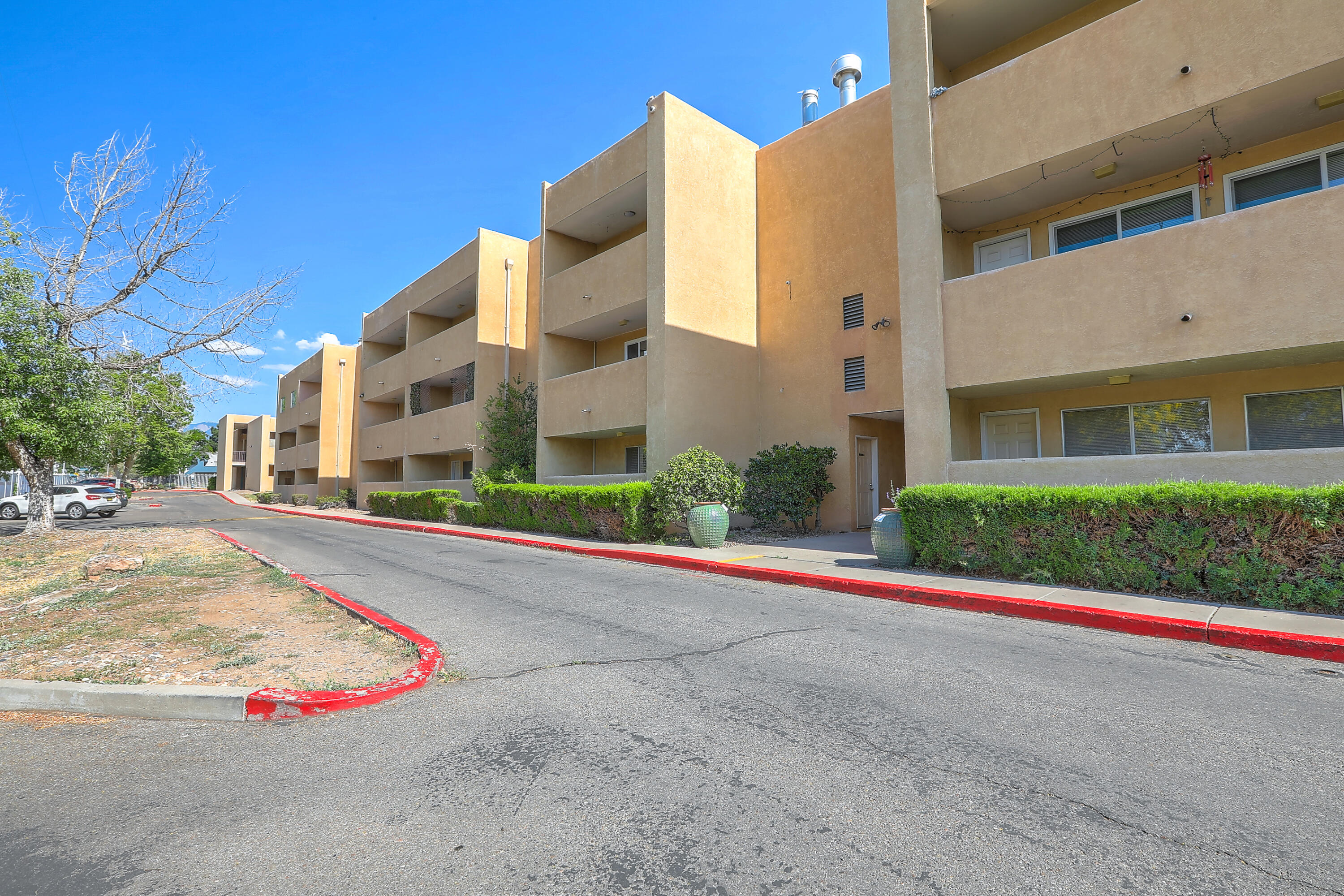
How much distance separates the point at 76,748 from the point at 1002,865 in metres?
5.09

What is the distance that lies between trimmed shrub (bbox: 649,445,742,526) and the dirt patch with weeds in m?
7.30

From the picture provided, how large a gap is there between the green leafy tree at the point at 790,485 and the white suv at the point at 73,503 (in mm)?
31375

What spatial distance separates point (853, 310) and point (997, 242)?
3.70 meters

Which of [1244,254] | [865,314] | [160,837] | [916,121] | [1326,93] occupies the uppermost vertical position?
[916,121]

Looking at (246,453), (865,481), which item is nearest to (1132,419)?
(865,481)

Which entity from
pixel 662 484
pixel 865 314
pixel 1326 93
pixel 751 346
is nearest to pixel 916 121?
pixel 865 314

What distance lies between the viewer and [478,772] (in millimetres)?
3607

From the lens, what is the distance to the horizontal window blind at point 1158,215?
1134 cm

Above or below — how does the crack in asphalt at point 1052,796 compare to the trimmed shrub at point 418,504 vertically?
below

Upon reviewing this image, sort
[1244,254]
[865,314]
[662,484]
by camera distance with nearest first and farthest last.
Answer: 1. [1244,254]
2. [662,484]
3. [865,314]

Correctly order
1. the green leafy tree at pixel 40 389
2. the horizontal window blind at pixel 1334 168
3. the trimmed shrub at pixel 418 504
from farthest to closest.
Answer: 1. the trimmed shrub at pixel 418 504
2. the green leafy tree at pixel 40 389
3. the horizontal window blind at pixel 1334 168

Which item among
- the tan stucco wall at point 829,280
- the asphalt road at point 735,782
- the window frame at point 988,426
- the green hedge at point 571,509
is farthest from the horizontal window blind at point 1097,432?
the green hedge at point 571,509

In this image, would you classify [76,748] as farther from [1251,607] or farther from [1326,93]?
[1326,93]

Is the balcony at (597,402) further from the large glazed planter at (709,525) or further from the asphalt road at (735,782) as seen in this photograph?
the asphalt road at (735,782)
